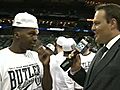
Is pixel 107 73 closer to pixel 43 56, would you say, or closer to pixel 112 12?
pixel 112 12

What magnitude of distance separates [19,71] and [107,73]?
3.27ft

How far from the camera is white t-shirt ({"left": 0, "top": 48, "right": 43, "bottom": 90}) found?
3.24 m

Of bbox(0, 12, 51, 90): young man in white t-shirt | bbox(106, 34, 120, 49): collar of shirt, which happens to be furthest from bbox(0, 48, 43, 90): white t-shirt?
bbox(106, 34, 120, 49): collar of shirt

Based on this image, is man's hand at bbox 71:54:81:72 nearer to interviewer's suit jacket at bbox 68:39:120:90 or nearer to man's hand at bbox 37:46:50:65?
man's hand at bbox 37:46:50:65

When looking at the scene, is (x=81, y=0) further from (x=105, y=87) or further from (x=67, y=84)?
(x=105, y=87)

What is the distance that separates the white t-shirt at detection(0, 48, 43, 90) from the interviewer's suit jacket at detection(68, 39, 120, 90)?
2.32 feet

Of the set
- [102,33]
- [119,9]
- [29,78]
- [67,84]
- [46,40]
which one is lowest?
[46,40]

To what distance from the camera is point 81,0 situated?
1909 cm

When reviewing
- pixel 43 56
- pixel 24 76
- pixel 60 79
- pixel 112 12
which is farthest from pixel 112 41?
→ pixel 60 79

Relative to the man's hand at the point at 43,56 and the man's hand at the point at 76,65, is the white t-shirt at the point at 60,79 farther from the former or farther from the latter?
the man's hand at the point at 43,56

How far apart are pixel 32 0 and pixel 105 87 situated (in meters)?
16.3

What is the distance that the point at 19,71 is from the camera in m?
3.35

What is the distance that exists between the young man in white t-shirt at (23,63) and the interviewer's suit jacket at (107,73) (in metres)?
0.72

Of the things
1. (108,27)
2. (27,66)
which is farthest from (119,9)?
(27,66)
